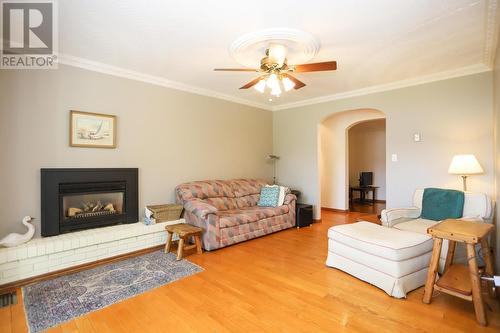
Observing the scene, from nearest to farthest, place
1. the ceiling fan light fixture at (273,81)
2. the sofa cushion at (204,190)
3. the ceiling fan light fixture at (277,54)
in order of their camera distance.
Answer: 1. the ceiling fan light fixture at (277,54)
2. the ceiling fan light fixture at (273,81)
3. the sofa cushion at (204,190)

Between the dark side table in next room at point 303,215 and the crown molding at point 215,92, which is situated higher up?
the crown molding at point 215,92

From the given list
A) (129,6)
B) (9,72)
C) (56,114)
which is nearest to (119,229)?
(56,114)

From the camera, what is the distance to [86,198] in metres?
A: 3.45

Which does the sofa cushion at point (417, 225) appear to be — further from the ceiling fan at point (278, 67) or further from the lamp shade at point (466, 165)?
the ceiling fan at point (278, 67)

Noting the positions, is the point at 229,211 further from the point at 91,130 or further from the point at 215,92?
the point at 91,130

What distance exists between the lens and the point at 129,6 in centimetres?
215

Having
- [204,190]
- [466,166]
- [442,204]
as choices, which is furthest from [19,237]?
[466,166]

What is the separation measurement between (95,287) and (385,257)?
2811 mm

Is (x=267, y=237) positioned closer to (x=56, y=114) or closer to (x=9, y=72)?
(x=56, y=114)

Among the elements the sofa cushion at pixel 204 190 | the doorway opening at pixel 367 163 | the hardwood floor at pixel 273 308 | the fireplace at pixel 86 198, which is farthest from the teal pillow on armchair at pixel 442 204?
the doorway opening at pixel 367 163

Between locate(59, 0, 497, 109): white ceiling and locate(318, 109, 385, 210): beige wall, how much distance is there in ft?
7.75

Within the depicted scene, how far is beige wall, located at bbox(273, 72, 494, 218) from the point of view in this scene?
347cm

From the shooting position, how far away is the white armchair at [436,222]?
292 centimetres

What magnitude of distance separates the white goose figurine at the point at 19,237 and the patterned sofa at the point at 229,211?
1810mm
